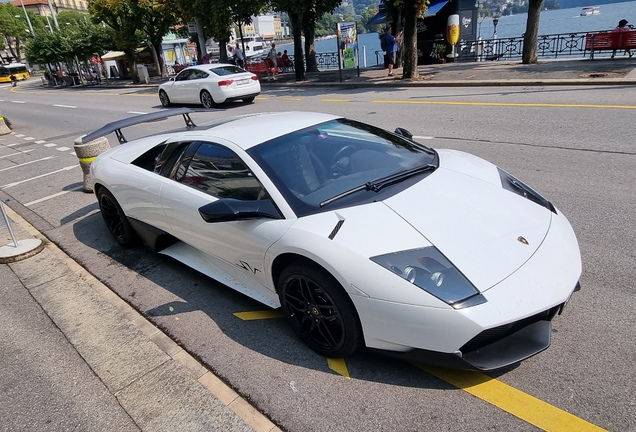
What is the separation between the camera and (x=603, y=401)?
2.29 m

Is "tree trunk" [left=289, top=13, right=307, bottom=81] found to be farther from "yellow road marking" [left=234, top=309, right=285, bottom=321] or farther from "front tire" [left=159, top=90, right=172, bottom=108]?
"yellow road marking" [left=234, top=309, right=285, bottom=321]

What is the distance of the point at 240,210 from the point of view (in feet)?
9.59

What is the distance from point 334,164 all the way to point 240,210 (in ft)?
2.62

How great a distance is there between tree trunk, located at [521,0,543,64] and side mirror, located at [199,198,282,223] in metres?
16.1

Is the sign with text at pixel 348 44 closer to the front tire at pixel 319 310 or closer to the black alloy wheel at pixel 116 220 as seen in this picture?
the black alloy wheel at pixel 116 220

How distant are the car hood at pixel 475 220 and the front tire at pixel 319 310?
0.61 m

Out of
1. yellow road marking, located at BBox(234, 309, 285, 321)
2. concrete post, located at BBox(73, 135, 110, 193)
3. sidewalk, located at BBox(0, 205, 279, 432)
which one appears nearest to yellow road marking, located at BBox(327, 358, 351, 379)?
sidewalk, located at BBox(0, 205, 279, 432)

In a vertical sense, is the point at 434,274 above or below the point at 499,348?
above

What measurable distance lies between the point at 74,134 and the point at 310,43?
15484 millimetres

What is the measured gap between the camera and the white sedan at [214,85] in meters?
15.6

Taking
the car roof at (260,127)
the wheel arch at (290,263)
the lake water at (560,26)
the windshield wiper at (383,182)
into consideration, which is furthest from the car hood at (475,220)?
the lake water at (560,26)

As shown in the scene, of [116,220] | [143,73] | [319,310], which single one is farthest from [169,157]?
[143,73]

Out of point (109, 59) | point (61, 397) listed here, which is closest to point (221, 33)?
point (109, 59)

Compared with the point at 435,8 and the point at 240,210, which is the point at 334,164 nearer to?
the point at 240,210
